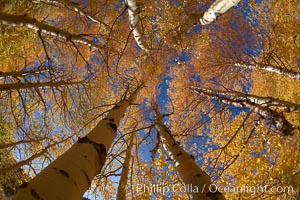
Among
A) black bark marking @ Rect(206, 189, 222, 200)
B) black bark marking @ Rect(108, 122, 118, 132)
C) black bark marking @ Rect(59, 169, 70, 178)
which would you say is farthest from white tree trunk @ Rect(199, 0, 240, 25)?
black bark marking @ Rect(59, 169, 70, 178)

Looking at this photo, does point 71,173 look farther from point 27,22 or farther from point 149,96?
point 149,96

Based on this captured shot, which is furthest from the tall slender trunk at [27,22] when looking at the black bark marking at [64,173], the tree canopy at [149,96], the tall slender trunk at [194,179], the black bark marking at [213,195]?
the black bark marking at [213,195]

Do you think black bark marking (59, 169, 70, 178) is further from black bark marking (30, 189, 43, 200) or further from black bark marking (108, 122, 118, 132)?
black bark marking (108, 122, 118, 132)

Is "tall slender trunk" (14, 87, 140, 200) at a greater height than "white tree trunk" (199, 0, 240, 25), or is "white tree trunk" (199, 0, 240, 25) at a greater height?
"white tree trunk" (199, 0, 240, 25)

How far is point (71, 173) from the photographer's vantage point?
1705 millimetres

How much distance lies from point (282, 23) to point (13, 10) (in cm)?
853

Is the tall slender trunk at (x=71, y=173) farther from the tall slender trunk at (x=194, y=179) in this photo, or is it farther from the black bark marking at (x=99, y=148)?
the tall slender trunk at (x=194, y=179)

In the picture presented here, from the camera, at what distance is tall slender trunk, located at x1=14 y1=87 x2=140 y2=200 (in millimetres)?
1405

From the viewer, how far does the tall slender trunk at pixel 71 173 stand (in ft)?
4.61

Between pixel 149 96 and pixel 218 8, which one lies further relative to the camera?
pixel 149 96

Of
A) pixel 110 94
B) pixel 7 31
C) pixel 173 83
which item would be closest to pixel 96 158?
pixel 7 31

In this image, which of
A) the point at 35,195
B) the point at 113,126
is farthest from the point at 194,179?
the point at 35,195

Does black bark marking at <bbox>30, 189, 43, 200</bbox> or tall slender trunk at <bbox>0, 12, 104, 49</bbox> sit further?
tall slender trunk at <bbox>0, 12, 104, 49</bbox>

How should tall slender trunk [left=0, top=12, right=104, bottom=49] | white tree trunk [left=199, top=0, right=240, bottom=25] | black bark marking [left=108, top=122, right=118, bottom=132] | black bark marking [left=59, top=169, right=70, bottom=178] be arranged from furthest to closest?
1. white tree trunk [left=199, top=0, right=240, bottom=25]
2. tall slender trunk [left=0, top=12, right=104, bottom=49]
3. black bark marking [left=108, top=122, right=118, bottom=132]
4. black bark marking [left=59, top=169, right=70, bottom=178]
